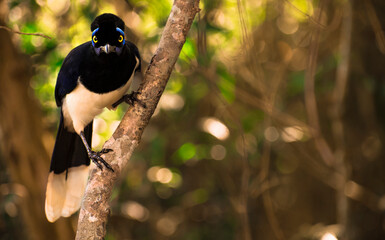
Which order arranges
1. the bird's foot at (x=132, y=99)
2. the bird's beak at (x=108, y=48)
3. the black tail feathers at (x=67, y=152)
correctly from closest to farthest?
the bird's foot at (x=132, y=99) → the bird's beak at (x=108, y=48) → the black tail feathers at (x=67, y=152)

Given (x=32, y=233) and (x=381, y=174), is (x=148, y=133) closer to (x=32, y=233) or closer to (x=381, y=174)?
(x=32, y=233)

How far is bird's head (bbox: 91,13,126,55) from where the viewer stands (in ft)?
7.19

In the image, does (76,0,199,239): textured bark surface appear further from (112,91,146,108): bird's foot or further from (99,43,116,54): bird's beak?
(99,43,116,54): bird's beak

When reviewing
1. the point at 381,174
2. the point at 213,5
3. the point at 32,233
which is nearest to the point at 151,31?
the point at 213,5

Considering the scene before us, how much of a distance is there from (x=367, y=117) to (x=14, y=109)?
316 centimetres

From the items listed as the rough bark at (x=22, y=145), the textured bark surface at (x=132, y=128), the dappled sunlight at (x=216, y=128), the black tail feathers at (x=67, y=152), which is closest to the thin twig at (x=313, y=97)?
the dappled sunlight at (x=216, y=128)

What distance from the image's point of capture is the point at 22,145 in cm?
349

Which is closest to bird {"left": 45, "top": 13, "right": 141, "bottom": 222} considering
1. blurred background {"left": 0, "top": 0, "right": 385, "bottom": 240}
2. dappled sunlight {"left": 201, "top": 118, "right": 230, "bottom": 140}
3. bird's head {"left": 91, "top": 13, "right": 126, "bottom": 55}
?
bird's head {"left": 91, "top": 13, "right": 126, "bottom": 55}

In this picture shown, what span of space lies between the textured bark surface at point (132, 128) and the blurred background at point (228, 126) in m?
0.85

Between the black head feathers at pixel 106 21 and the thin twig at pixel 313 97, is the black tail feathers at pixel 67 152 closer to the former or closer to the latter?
the black head feathers at pixel 106 21

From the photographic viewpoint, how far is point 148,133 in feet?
15.9

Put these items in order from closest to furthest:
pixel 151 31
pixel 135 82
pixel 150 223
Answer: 1. pixel 135 82
2. pixel 151 31
3. pixel 150 223

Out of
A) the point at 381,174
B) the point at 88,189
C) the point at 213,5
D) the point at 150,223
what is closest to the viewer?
the point at 88,189

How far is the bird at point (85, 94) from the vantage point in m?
2.24
